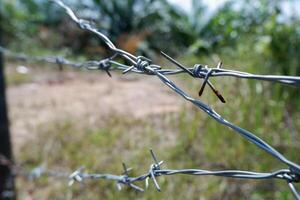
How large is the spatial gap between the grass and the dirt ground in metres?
0.17

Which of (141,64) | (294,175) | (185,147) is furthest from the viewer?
(185,147)

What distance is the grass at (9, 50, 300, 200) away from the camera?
220 cm

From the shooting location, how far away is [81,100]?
362 centimetres

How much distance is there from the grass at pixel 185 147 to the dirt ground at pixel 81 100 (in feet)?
0.55

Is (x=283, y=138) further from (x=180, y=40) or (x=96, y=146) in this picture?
(x=180, y=40)

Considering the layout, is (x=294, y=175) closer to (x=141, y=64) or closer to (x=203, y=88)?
(x=203, y=88)

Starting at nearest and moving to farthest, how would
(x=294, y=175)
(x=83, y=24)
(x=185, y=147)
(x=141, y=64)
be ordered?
(x=294, y=175), (x=141, y=64), (x=83, y=24), (x=185, y=147)

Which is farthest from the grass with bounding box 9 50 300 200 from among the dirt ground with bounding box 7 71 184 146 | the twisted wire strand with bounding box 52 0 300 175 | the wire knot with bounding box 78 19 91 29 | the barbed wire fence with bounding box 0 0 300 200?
the twisted wire strand with bounding box 52 0 300 175

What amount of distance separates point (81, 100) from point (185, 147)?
51.1 inches

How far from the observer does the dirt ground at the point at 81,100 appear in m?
3.20

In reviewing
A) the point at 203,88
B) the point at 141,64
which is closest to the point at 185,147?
the point at 141,64

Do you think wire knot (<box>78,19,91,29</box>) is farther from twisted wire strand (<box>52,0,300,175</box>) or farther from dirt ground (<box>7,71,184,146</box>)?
dirt ground (<box>7,71,184,146</box>)

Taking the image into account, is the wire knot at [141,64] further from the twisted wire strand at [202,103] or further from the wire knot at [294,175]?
the wire knot at [294,175]

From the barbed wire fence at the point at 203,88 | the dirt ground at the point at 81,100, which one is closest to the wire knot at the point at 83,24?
the barbed wire fence at the point at 203,88
